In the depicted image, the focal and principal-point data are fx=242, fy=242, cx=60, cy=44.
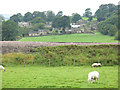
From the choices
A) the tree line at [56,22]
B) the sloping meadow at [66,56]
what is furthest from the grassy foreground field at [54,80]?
the tree line at [56,22]

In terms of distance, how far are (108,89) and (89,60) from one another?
23.7 m

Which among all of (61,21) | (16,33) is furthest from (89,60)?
(61,21)

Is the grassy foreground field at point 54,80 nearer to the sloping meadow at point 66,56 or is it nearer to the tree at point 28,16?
the sloping meadow at point 66,56

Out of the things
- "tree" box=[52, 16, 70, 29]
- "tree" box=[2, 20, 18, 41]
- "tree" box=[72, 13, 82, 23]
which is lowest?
"tree" box=[2, 20, 18, 41]

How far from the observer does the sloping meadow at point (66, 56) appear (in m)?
39.5

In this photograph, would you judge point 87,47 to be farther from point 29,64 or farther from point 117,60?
point 29,64

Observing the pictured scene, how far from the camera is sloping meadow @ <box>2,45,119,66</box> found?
39.5 m

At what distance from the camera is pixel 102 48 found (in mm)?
46156

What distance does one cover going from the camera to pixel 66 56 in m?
42.0

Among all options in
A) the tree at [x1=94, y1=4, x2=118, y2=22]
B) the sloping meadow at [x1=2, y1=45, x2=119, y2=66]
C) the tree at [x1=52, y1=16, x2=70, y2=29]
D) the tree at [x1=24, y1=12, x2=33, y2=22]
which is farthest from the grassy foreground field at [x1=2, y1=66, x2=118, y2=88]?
the tree at [x1=24, y1=12, x2=33, y2=22]

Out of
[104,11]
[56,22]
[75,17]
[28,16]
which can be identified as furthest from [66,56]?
[75,17]

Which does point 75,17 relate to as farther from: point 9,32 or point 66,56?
point 66,56

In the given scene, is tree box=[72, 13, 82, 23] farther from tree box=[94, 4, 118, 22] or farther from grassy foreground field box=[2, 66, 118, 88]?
grassy foreground field box=[2, 66, 118, 88]

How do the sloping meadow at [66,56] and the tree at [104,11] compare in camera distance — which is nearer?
the sloping meadow at [66,56]
